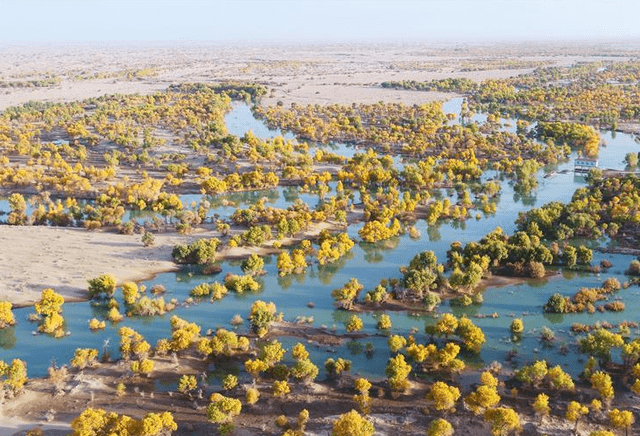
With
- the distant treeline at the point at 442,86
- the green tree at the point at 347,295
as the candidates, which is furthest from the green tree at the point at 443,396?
the distant treeline at the point at 442,86

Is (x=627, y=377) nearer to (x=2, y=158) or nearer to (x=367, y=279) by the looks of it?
(x=367, y=279)

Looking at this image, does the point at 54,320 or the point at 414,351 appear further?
the point at 54,320

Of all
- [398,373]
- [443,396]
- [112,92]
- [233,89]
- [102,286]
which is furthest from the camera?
[112,92]

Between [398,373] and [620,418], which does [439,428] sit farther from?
[620,418]

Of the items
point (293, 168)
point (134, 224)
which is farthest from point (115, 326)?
point (293, 168)

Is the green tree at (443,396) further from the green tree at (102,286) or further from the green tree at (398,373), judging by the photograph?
the green tree at (102,286)

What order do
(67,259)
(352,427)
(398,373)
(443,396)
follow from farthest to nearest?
(67,259) → (398,373) → (443,396) → (352,427)

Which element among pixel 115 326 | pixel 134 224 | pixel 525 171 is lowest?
pixel 115 326

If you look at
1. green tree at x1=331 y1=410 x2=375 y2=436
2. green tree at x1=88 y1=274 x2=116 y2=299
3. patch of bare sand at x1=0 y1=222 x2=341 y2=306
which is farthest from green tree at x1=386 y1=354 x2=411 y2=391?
green tree at x1=88 y1=274 x2=116 y2=299

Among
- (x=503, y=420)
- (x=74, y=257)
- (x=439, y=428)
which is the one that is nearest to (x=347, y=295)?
(x=439, y=428)
